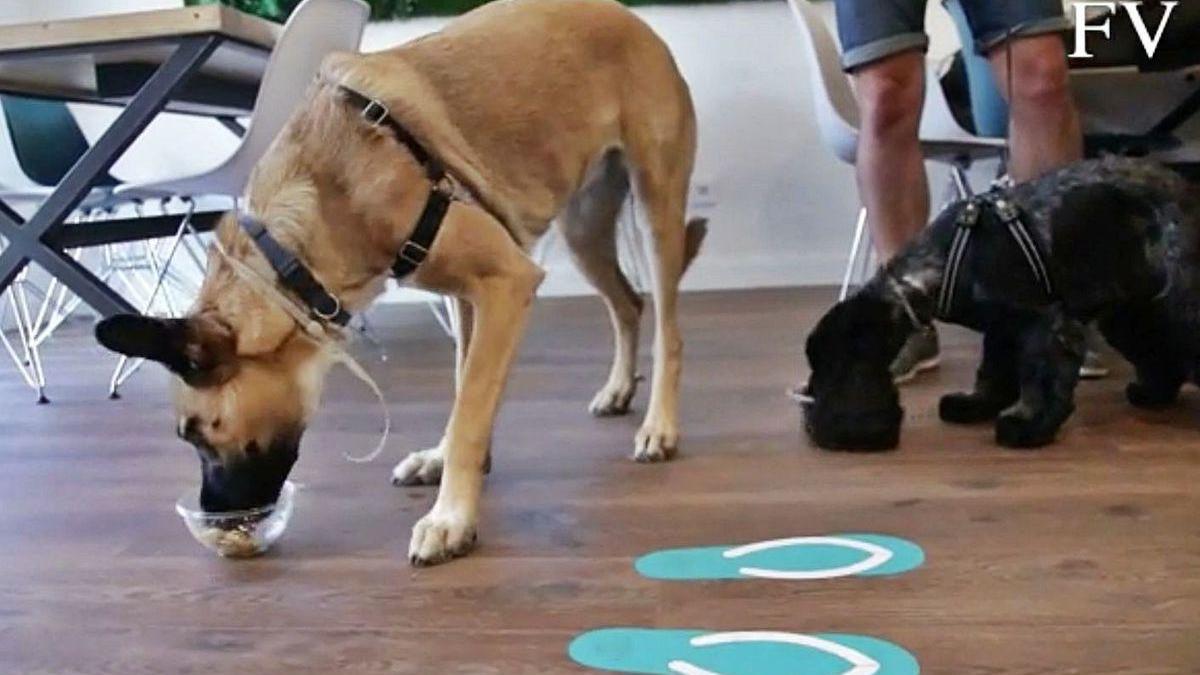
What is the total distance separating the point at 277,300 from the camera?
1505mm

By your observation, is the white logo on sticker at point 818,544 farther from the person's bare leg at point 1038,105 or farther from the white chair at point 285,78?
the white chair at point 285,78

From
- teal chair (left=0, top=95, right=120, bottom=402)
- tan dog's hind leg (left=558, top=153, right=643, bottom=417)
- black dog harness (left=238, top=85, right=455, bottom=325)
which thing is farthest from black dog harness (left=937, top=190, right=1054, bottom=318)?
teal chair (left=0, top=95, right=120, bottom=402)

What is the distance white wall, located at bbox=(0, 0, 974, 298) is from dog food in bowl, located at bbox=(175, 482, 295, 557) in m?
2.92

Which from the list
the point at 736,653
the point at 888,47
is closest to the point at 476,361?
the point at 736,653

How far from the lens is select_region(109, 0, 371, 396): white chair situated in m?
2.60

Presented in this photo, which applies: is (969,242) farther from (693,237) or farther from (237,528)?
(237,528)

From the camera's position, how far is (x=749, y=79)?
4.42 metres

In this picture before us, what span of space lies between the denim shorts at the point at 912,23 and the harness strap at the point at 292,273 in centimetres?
124

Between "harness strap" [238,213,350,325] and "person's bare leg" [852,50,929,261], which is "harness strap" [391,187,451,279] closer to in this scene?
"harness strap" [238,213,350,325]

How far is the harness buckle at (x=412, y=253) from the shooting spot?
5.23ft

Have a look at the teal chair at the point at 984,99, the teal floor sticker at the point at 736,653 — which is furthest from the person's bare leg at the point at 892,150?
the teal floor sticker at the point at 736,653

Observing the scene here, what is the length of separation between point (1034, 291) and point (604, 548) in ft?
2.98

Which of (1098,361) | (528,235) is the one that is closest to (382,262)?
(528,235)

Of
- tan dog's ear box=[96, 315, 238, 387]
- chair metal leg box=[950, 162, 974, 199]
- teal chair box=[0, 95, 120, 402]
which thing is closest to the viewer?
tan dog's ear box=[96, 315, 238, 387]
